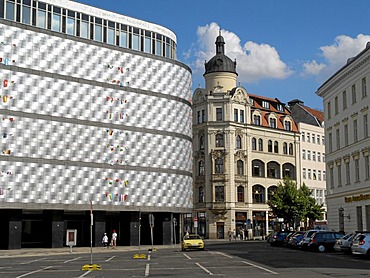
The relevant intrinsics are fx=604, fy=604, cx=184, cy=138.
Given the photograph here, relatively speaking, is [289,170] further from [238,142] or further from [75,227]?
[75,227]

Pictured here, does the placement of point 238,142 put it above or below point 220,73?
below

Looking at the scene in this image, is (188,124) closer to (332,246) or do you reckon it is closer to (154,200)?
(154,200)

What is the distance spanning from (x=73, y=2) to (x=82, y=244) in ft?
80.9

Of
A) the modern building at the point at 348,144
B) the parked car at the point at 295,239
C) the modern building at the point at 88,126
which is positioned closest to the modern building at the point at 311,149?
the modern building at the point at 88,126

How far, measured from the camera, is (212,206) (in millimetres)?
86250

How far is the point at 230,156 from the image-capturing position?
287ft

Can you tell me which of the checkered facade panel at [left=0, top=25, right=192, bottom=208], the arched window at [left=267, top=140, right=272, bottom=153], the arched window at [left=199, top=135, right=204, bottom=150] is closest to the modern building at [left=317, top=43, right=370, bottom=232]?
the checkered facade panel at [left=0, top=25, right=192, bottom=208]

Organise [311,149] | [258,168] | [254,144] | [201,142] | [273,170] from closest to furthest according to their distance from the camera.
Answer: [201,142], [254,144], [258,168], [273,170], [311,149]

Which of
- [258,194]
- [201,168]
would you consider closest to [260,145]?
[258,194]

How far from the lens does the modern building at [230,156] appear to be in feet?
285

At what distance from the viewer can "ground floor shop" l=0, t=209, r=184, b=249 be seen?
54.7 m

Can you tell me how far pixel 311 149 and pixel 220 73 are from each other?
22.4 metres

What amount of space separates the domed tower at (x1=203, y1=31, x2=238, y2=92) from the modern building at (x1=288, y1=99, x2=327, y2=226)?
15941 millimetres

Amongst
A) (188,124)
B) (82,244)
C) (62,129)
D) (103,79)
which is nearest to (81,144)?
(62,129)
